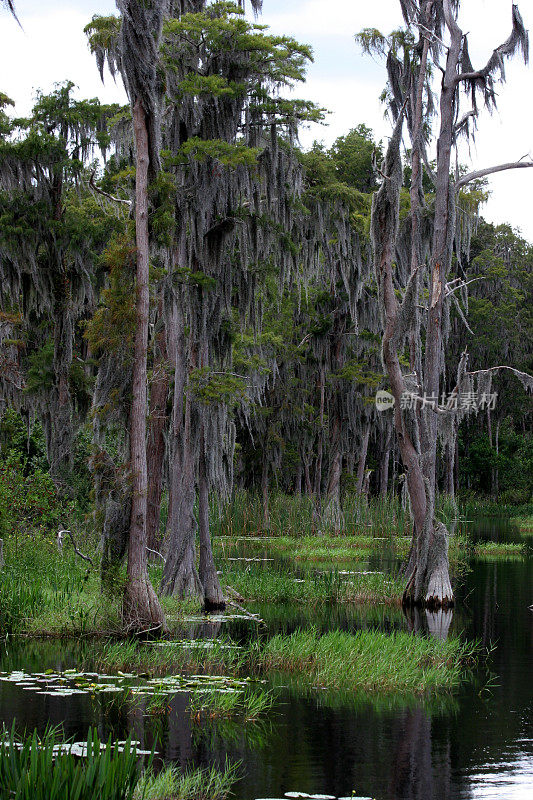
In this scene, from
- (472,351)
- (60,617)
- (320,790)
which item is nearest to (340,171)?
(472,351)

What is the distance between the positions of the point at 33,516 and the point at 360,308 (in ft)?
53.9

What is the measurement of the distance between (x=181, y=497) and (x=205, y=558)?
46.9 inches

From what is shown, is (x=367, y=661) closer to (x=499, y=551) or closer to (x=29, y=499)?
(x=29, y=499)

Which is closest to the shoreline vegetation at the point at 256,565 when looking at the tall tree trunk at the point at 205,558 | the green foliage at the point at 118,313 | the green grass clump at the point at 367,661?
the tall tree trunk at the point at 205,558

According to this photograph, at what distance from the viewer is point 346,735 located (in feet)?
29.1

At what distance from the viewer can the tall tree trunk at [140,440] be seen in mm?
12875

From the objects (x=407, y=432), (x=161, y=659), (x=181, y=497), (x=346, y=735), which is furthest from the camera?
(x=407, y=432)

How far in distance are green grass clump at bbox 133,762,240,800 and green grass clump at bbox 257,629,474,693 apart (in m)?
3.79

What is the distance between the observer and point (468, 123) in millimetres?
20578

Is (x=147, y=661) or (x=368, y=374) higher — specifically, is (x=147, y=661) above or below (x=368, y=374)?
below

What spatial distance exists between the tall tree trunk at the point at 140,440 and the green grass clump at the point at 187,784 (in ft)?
18.0

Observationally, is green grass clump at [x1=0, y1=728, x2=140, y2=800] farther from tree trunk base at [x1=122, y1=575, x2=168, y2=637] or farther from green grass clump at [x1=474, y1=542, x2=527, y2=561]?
green grass clump at [x1=474, y1=542, x2=527, y2=561]

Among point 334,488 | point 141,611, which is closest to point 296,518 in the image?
point 334,488

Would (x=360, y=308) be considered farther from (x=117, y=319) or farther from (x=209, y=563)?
(x=117, y=319)
